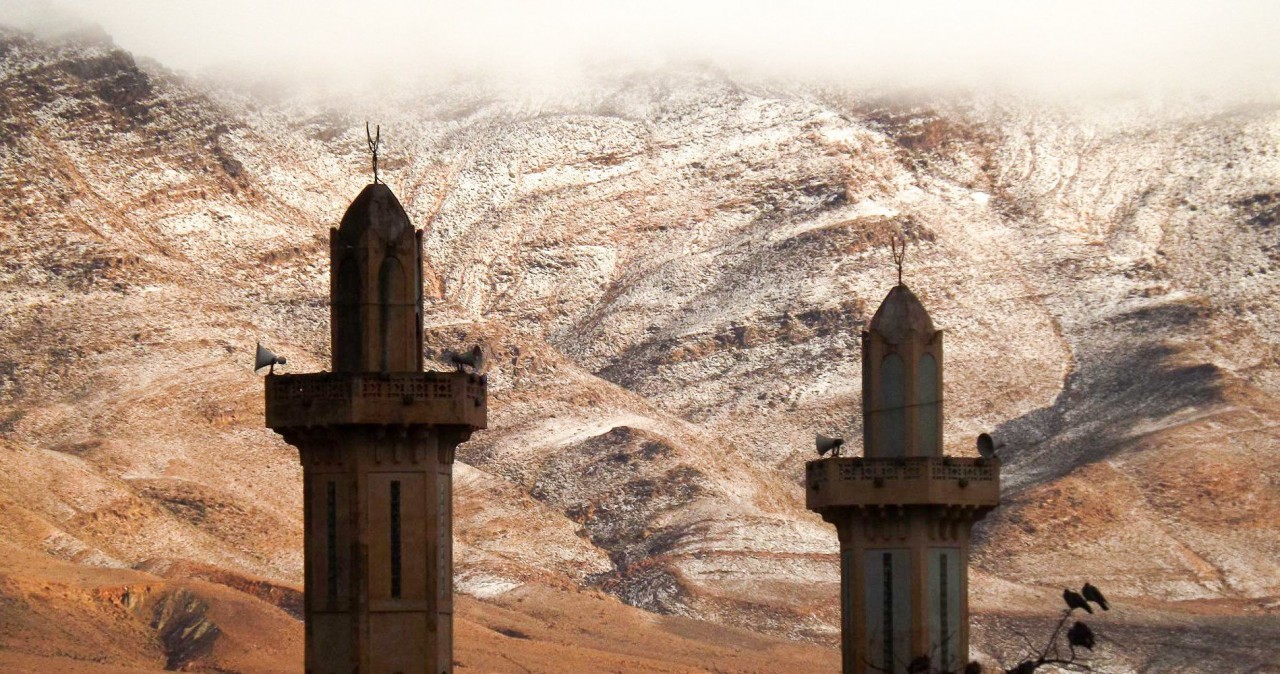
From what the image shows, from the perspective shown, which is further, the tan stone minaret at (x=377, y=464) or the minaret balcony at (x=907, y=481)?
the minaret balcony at (x=907, y=481)

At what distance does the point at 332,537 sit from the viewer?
54188 millimetres

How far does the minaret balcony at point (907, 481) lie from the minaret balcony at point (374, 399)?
26.3 ft

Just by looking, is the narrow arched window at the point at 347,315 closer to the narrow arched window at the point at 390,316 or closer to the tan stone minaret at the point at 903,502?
the narrow arched window at the point at 390,316

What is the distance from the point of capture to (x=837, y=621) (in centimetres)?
16375

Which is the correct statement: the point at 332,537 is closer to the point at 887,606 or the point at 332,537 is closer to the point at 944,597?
the point at 887,606

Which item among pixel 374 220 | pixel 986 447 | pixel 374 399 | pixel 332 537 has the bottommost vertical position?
pixel 332 537

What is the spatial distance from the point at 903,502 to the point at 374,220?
11.2 m

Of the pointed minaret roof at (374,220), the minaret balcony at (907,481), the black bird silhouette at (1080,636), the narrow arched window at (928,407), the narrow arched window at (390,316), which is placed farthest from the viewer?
the narrow arched window at (928,407)

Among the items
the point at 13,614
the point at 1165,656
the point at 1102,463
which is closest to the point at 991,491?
the point at 13,614

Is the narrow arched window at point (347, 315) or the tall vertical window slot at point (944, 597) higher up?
the narrow arched window at point (347, 315)

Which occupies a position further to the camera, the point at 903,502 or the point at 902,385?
the point at 902,385

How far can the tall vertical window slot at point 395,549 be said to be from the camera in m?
53.8

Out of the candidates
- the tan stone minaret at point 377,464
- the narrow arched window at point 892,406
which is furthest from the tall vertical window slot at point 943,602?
the tan stone minaret at point 377,464

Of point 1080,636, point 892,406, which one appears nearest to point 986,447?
point 892,406
